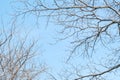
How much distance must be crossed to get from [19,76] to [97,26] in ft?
20.9

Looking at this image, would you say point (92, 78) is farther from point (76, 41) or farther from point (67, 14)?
point (67, 14)

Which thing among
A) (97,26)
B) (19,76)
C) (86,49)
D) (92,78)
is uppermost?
(97,26)

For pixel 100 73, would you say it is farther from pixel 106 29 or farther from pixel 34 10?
pixel 34 10

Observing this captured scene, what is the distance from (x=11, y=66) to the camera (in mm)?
16625

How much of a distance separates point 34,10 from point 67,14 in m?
1.11

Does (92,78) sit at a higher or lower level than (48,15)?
lower

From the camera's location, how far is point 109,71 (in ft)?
38.1

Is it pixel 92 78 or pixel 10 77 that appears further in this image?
pixel 10 77

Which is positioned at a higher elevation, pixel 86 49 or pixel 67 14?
pixel 67 14

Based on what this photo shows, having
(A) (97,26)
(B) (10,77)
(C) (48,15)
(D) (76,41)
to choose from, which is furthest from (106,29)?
(B) (10,77)

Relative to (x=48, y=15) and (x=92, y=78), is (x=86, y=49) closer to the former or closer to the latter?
(x=92, y=78)

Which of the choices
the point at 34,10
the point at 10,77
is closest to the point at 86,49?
the point at 34,10

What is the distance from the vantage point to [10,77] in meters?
16.2

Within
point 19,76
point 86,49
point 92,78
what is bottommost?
point 19,76
